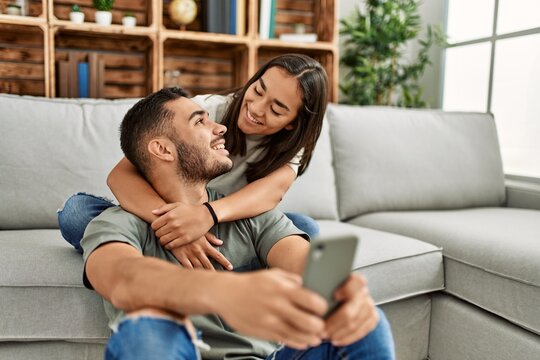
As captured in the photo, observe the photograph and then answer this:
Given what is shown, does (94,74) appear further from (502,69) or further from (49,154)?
(502,69)

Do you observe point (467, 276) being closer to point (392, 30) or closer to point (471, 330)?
point (471, 330)

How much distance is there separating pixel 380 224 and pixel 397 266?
45 centimetres

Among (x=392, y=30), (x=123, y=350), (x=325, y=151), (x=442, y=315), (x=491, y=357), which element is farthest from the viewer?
(x=392, y=30)

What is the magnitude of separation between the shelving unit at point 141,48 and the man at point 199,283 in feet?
4.10

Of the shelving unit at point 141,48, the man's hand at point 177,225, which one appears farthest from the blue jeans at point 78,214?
the shelving unit at point 141,48

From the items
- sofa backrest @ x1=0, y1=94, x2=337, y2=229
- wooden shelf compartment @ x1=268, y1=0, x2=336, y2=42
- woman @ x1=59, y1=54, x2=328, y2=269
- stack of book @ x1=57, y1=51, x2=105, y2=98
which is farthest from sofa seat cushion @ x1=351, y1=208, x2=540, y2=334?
stack of book @ x1=57, y1=51, x2=105, y2=98

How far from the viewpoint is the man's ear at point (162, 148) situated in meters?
1.19

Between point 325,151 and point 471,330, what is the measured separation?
894 millimetres

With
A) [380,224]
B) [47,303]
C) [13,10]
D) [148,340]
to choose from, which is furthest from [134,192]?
[13,10]

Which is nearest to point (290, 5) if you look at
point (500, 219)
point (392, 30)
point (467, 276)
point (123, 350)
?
point (392, 30)

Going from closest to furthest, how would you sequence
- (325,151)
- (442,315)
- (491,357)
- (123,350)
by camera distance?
1. (123,350)
2. (491,357)
3. (442,315)
4. (325,151)

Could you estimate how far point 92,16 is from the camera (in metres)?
2.64

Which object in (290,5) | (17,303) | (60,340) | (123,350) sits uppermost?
(290,5)

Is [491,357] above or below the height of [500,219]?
below
